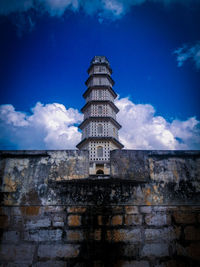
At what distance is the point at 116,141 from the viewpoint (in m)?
26.2

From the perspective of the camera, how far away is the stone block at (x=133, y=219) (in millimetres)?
3361

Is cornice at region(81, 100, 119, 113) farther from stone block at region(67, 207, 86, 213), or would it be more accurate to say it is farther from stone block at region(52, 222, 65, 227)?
stone block at region(52, 222, 65, 227)

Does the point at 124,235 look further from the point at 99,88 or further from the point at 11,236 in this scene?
the point at 99,88

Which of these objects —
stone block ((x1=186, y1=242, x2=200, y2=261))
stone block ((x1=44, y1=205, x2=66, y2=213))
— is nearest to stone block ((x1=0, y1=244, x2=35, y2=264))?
stone block ((x1=44, y1=205, x2=66, y2=213))

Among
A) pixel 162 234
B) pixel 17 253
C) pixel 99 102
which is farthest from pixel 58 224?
pixel 99 102

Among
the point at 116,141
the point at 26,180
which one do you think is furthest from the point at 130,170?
the point at 116,141

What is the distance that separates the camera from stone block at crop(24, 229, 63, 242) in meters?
3.23

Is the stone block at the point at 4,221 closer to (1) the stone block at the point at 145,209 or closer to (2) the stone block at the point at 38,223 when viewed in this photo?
(2) the stone block at the point at 38,223

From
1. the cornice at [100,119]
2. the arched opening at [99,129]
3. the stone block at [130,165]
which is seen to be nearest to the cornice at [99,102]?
the cornice at [100,119]

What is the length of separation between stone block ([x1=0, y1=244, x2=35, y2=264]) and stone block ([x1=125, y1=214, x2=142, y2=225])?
5.80 feet

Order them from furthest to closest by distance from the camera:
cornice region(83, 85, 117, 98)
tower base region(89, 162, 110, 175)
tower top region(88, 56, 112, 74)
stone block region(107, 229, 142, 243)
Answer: tower top region(88, 56, 112, 74), cornice region(83, 85, 117, 98), tower base region(89, 162, 110, 175), stone block region(107, 229, 142, 243)

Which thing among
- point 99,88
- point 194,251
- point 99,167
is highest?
point 99,88

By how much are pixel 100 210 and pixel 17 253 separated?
1.64 metres

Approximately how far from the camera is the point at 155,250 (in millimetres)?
3225
